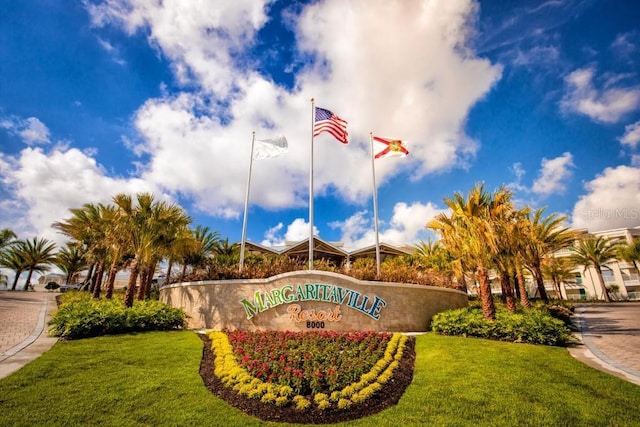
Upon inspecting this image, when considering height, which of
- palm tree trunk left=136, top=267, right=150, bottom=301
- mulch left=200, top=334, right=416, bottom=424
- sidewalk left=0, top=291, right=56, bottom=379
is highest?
palm tree trunk left=136, top=267, right=150, bottom=301

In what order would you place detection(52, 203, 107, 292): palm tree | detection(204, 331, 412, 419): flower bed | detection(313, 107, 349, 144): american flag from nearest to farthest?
1. detection(204, 331, 412, 419): flower bed
2. detection(313, 107, 349, 144): american flag
3. detection(52, 203, 107, 292): palm tree

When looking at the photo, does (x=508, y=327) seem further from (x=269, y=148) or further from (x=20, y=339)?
(x=20, y=339)

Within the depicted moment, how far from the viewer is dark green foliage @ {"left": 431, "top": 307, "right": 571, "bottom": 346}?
12219 mm

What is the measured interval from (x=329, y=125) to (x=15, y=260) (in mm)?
53391

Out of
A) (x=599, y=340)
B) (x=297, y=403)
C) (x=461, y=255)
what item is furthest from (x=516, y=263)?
(x=297, y=403)

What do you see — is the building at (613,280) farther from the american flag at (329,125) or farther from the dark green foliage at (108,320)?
the dark green foliage at (108,320)

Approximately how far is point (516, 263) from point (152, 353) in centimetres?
1737

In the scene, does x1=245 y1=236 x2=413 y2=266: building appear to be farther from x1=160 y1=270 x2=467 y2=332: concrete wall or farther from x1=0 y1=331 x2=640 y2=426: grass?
x1=0 y1=331 x2=640 y2=426: grass

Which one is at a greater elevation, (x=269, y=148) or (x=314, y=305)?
(x=269, y=148)

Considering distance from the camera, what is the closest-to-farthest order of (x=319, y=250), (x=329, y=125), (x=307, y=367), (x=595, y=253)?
1. (x=307, y=367)
2. (x=329, y=125)
3. (x=319, y=250)
4. (x=595, y=253)

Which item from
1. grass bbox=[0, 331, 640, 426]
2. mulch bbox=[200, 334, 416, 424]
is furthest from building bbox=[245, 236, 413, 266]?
mulch bbox=[200, 334, 416, 424]

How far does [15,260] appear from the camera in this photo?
149 ft

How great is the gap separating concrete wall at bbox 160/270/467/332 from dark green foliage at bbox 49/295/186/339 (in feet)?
6.22

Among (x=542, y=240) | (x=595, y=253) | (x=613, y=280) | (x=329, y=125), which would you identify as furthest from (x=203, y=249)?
(x=613, y=280)
